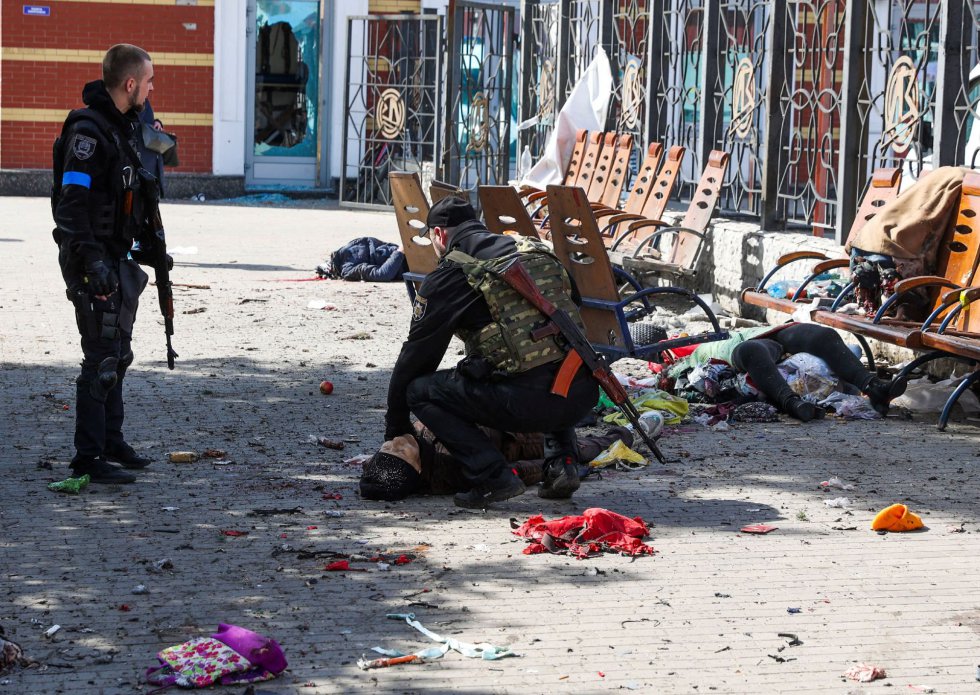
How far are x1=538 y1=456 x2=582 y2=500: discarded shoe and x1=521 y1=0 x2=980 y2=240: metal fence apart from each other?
14.8 feet

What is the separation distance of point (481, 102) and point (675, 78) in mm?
6756

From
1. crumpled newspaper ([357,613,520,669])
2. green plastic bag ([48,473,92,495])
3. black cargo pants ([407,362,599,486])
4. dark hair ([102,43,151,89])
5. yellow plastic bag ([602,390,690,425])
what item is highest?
dark hair ([102,43,151,89])

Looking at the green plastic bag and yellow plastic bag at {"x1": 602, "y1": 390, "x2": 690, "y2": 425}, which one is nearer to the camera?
the green plastic bag

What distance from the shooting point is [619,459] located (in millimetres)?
6574

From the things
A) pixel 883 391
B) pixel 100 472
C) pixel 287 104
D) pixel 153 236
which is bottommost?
pixel 100 472

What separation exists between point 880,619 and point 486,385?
1949 millimetres

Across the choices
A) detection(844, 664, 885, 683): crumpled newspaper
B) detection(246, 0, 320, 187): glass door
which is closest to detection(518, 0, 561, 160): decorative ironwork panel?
detection(246, 0, 320, 187): glass door

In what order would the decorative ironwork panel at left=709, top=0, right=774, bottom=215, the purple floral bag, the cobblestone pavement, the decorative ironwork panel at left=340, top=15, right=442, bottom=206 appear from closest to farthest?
the purple floral bag
the cobblestone pavement
the decorative ironwork panel at left=709, top=0, right=774, bottom=215
the decorative ironwork panel at left=340, top=15, right=442, bottom=206

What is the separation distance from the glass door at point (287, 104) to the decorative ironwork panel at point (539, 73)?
5532mm

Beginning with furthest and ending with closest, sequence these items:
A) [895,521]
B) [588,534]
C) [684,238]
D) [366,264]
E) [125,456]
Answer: [366,264] → [684,238] → [125,456] → [895,521] → [588,534]

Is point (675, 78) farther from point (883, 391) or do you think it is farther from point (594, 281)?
point (883, 391)

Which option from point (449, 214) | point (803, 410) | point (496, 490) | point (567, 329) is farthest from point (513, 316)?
point (803, 410)

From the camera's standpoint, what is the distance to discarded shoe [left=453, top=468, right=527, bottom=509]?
579 cm

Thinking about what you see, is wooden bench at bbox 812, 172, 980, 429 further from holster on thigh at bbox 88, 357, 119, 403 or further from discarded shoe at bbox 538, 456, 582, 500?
holster on thigh at bbox 88, 357, 119, 403
